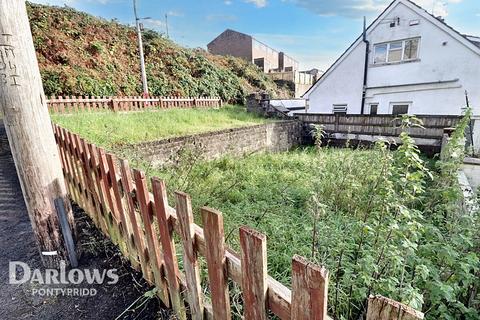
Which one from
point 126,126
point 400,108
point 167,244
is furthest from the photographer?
point 400,108

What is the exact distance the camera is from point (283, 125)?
10.4m

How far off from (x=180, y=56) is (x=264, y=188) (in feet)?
51.0

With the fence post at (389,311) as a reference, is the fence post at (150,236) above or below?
below

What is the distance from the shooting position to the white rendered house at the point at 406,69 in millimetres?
10414

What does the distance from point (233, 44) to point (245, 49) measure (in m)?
2.00

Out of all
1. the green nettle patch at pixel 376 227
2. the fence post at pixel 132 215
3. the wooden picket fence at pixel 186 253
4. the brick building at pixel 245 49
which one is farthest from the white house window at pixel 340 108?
the brick building at pixel 245 49

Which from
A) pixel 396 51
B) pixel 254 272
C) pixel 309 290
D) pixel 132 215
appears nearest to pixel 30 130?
pixel 132 215

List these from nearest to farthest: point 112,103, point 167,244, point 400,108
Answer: point 167,244 → point 112,103 → point 400,108

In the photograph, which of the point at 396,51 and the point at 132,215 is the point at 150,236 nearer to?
the point at 132,215

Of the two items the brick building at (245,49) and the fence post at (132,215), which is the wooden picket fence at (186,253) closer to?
the fence post at (132,215)

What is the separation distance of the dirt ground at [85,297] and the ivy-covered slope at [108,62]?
1061 centimetres

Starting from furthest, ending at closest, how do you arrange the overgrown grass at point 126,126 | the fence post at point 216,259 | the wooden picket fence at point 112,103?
the wooden picket fence at point 112,103
the overgrown grass at point 126,126
the fence post at point 216,259

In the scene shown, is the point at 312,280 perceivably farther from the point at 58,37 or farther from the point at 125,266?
the point at 58,37

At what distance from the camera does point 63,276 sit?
2.11 m
